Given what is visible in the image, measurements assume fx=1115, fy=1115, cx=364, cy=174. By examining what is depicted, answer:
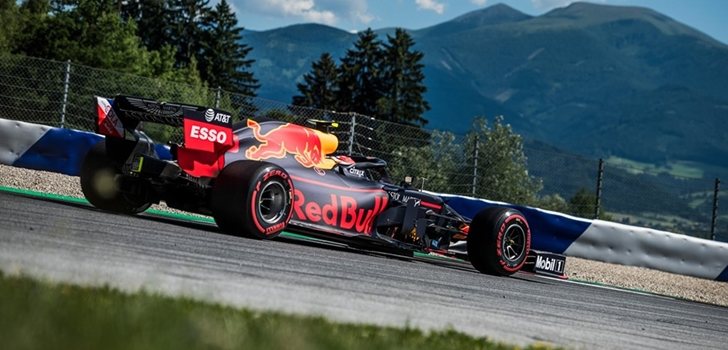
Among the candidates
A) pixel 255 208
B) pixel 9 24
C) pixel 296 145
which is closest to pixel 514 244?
pixel 296 145

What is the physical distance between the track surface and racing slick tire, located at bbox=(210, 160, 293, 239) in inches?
10.8

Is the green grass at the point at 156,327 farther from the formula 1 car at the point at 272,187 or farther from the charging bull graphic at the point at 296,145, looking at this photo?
the charging bull graphic at the point at 296,145

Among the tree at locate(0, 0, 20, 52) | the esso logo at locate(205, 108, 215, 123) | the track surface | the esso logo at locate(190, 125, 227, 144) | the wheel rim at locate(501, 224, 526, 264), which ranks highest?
the tree at locate(0, 0, 20, 52)

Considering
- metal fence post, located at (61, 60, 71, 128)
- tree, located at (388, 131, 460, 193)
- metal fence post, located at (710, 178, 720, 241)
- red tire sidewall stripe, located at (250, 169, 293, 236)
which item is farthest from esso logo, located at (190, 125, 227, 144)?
metal fence post, located at (710, 178, 720, 241)

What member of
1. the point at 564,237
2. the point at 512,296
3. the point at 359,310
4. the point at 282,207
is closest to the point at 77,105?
the point at 564,237

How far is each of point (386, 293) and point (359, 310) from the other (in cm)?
117

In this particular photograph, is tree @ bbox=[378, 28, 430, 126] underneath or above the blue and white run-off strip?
above

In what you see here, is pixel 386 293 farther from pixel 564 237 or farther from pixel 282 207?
pixel 564 237

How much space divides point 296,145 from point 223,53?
107m

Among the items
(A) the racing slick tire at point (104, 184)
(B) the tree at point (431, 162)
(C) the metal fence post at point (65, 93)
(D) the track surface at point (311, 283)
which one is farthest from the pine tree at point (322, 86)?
(D) the track surface at point (311, 283)

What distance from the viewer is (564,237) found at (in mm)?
16750

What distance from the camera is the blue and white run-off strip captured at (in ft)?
54.3

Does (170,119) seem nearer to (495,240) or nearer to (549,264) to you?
(495,240)

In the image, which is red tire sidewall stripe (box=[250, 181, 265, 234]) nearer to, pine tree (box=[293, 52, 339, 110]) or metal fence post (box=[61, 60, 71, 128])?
metal fence post (box=[61, 60, 71, 128])
